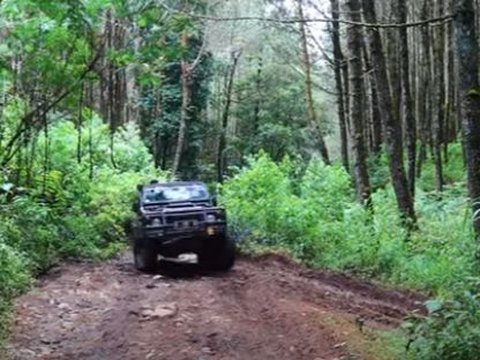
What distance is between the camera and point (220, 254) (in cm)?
1330

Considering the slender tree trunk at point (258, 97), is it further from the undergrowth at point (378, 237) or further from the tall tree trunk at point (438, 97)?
the undergrowth at point (378, 237)

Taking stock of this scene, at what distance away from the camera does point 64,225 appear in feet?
50.6

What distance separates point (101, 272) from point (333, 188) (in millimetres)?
7228

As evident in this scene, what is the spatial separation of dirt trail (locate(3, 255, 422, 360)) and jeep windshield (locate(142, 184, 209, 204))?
1605 millimetres

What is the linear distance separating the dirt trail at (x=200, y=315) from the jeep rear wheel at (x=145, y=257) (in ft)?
Answer: 0.66

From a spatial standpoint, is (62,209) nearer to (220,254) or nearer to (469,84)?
(220,254)

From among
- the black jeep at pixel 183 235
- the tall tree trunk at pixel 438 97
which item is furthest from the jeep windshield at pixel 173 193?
the tall tree trunk at pixel 438 97

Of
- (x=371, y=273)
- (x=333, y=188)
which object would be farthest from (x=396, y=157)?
(x=333, y=188)

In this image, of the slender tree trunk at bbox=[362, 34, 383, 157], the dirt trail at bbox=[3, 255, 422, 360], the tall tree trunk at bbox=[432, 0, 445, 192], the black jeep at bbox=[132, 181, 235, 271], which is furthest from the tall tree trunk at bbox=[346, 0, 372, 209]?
the slender tree trunk at bbox=[362, 34, 383, 157]

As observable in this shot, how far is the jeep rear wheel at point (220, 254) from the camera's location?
13.2 m

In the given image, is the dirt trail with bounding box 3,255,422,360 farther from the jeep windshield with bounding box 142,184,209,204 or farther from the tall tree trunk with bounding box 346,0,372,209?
the tall tree trunk with bounding box 346,0,372,209

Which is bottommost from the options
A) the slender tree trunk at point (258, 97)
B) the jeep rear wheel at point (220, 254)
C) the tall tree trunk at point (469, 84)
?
the jeep rear wheel at point (220, 254)

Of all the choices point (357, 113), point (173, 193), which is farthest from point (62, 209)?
point (357, 113)

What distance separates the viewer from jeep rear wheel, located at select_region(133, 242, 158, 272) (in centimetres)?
1314
